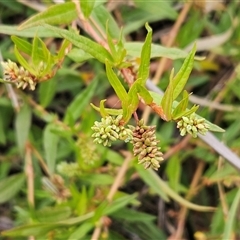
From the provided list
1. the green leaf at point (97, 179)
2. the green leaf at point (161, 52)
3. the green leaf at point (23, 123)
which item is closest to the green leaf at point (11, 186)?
the green leaf at point (23, 123)

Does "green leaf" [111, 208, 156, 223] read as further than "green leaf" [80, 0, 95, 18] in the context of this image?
Yes

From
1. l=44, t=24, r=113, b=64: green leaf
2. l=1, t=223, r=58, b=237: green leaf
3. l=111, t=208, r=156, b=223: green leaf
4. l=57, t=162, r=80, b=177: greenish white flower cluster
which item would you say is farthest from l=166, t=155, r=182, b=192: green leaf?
l=44, t=24, r=113, b=64: green leaf

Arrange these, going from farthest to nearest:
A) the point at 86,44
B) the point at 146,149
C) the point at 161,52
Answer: the point at 161,52, the point at 86,44, the point at 146,149

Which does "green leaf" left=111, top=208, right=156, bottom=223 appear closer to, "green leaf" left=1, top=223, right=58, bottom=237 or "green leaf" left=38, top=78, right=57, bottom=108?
"green leaf" left=1, top=223, right=58, bottom=237

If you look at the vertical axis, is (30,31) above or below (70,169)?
above

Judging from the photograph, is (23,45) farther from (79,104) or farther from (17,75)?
(79,104)

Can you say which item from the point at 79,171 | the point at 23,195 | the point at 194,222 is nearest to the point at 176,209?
the point at 194,222

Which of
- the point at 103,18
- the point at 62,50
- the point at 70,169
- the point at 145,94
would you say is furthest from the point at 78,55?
the point at 70,169
